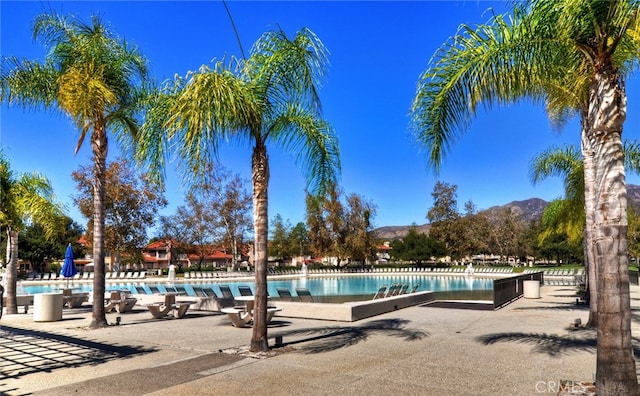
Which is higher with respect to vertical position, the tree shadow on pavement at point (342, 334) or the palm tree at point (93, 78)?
the palm tree at point (93, 78)

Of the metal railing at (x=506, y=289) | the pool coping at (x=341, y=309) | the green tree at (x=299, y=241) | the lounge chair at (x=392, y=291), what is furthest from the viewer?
the green tree at (x=299, y=241)

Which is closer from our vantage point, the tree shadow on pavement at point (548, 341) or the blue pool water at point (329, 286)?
the tree shadow on pavement at point (548, 341)

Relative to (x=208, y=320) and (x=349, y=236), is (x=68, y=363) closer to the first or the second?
(x=208, y=320)

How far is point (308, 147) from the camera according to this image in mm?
9766

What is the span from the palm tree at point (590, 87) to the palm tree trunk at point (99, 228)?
9.14 meters

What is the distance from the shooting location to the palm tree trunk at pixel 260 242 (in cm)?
841

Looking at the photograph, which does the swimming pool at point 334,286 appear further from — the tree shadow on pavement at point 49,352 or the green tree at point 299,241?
the green tree at point 299,241

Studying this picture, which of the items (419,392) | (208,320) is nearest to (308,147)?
(419,392)

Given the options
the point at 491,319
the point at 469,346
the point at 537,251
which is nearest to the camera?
the point at 469,346

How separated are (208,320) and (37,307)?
4.85 meters

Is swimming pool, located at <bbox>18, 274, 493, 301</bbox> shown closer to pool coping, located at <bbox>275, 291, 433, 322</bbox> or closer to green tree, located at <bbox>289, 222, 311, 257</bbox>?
pool coping, located at <bbox>275, 291, 433, 322</bbox>

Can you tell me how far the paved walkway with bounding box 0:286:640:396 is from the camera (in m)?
6.21

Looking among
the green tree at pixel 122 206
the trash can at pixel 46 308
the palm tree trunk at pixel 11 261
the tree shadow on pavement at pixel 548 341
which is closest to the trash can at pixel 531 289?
the tree shadow on pavement at pixel 548 341

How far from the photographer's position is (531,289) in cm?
1920
